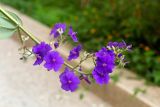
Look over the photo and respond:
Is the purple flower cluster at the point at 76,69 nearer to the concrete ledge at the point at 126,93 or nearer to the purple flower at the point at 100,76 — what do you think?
the purple flower at the point at 100,76

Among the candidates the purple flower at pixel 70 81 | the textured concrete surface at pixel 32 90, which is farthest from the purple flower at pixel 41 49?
the textured concrete surface at pixel 32 90

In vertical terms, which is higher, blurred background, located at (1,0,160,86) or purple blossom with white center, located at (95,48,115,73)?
blurred background, located at (1,0,160,86)

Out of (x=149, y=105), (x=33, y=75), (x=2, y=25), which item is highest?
(x=33, y=75)

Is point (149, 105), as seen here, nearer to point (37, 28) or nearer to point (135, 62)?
point (135, 62)

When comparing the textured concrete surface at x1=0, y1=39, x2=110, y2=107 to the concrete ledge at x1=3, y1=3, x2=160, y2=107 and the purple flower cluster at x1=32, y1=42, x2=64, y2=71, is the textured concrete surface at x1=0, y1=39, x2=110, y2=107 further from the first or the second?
the purple flower cluster at x1=32, y1=42, x2=64, y2=71

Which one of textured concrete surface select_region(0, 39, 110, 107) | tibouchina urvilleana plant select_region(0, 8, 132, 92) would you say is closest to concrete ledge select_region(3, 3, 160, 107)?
textured concrete surface select_region(0, 39, 110, 107)

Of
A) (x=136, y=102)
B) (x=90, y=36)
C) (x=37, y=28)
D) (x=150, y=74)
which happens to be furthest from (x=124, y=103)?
(x=37, y=28)

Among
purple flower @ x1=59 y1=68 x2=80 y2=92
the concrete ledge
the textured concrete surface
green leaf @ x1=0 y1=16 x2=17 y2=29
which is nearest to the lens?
purple flower @ x1=59 y1=68 x2=80 y2=92
